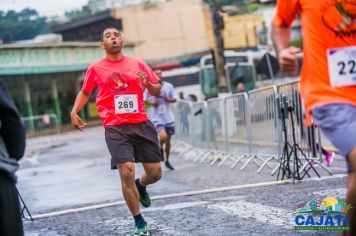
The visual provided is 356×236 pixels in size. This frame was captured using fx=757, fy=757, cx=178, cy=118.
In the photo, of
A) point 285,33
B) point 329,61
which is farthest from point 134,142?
point 329,61

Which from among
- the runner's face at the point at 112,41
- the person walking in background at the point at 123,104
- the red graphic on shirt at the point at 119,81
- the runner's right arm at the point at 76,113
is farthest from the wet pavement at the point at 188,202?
the runner's face at the point at 112,41

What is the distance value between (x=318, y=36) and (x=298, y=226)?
6.93 ft

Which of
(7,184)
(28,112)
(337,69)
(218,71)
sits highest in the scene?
(337,69)

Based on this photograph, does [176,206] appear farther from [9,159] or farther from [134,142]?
[9,159]

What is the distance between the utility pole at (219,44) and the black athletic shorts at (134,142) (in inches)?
751

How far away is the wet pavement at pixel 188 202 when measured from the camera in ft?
22.1

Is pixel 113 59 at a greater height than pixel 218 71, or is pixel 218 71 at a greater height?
pixel 113 59

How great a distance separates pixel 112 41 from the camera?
702 cm

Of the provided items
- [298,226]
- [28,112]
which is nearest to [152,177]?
[298,226]

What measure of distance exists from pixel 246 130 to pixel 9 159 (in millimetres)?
10615

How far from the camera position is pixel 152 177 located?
721 centimetres

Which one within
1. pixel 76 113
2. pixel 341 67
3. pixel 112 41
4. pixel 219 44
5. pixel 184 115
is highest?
pixel 112 41

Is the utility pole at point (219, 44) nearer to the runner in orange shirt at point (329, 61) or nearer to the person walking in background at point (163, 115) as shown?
the person walking in background at point (163, 115)

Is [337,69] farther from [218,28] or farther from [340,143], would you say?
[218,28]
